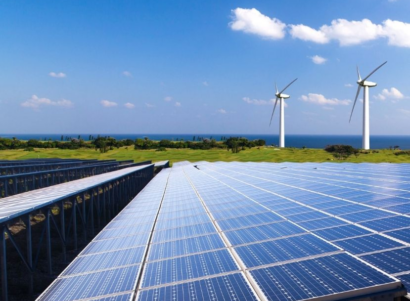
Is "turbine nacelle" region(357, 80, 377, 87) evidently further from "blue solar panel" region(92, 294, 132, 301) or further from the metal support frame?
"blue solar panel" region(92, 294, 132, 301)

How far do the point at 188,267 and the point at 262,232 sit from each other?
406 centimetres

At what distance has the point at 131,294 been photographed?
8.56 metres

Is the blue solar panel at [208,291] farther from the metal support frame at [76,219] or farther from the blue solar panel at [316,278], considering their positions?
the metal support frame at [76,219]

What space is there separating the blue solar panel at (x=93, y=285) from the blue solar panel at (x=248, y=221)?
519cm

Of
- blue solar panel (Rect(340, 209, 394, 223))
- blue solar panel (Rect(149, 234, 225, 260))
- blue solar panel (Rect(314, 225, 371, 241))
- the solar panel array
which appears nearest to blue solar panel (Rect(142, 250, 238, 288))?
the solar panel array

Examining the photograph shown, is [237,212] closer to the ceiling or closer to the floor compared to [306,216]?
closer to the floor

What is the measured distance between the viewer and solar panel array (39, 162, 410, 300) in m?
7.80

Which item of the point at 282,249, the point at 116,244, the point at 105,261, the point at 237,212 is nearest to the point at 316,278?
the point at 282,249

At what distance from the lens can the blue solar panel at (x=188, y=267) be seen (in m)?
9.16

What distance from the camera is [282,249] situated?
33.9ft

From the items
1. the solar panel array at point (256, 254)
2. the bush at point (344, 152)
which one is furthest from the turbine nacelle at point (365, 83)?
the solar panel array at point (256, 254)

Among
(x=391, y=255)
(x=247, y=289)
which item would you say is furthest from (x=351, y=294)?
(x=391, y=255)

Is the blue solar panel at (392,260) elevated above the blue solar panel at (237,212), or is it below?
above

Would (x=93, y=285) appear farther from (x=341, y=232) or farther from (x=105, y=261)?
(x=341, y=232)
